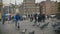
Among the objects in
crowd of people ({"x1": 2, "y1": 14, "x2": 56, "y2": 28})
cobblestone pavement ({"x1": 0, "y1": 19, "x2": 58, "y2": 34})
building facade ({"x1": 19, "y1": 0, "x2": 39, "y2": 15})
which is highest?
building facade ({"x1": 19, "y1": 0, "x2": 39, "y2": 15})

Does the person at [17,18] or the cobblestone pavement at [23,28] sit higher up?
the person at [17,18]

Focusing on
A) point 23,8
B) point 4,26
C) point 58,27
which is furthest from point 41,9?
point 4,26

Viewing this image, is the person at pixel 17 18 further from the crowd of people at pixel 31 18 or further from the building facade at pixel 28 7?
the building facade at pixel 28 7

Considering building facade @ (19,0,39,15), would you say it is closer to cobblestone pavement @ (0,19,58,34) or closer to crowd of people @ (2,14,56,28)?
crowd of people @ (2,14,56,28)

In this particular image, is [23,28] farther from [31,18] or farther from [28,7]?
[28,7]

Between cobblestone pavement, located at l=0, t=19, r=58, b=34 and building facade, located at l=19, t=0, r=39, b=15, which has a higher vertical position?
building facade, located at l=19, t=0, r=39, b=15

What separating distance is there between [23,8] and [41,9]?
42 centimetres

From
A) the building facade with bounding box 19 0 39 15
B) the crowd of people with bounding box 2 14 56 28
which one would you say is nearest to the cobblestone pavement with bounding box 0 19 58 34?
the crowd of people with bounding box 2 14 56 28

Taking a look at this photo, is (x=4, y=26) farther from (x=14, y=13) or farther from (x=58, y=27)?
(x=58, y=27)

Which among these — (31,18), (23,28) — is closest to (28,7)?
(31,18)

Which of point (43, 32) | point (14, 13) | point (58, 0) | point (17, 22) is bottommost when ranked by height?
point (43, 32)

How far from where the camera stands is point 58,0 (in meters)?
3.28

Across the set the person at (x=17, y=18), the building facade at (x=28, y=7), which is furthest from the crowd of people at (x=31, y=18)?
the building facade at (x=28, y=7)

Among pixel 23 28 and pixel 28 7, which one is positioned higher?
pixel 28 7
